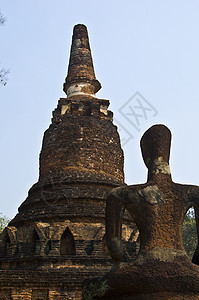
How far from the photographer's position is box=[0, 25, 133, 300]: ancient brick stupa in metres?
10.5

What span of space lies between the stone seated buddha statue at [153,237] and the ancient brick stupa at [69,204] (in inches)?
250

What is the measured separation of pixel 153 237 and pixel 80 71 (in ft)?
45.5

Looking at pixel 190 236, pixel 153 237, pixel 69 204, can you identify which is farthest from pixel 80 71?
pixel 190 236

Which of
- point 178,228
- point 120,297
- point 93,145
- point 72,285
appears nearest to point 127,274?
point 120,297

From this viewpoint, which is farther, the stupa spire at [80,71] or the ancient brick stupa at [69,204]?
the stupa spire at [80,71]

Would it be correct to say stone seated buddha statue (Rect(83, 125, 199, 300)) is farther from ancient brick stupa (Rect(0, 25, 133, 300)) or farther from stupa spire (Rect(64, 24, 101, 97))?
stupa spire (Rect(64, 24, 101, 97))

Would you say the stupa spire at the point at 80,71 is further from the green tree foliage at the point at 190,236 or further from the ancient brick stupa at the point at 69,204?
the green tree foliage at the point at 190,236

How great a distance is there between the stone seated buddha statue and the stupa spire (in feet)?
40.9

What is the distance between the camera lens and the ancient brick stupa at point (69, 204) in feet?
34.6

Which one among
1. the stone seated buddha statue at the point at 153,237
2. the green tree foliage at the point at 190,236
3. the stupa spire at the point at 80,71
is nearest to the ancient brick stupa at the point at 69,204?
the stupa spire at the point at 80,71

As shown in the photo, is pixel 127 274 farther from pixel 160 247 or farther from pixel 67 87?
pixel 67 87

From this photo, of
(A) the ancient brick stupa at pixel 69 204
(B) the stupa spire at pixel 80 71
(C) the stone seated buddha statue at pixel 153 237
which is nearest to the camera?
(C) the stone seated buddha statue at pixel 153 237

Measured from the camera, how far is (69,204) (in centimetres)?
1362

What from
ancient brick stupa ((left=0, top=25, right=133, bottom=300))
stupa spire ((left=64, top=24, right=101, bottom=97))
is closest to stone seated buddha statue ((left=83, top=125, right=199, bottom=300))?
ancient brick stupa ((left=0, top=25, right=133, bottom=300))
